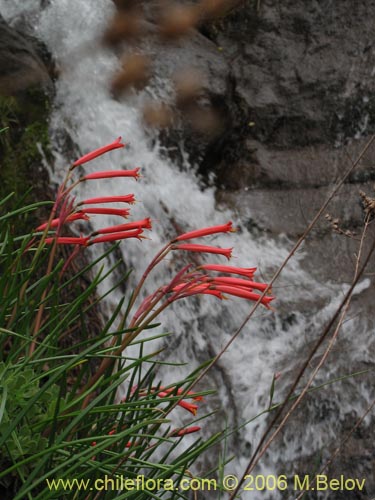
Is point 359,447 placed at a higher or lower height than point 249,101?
lower

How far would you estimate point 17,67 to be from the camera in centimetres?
391

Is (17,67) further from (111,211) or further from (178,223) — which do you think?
(111,211)

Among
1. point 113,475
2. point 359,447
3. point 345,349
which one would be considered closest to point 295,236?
point 345,349

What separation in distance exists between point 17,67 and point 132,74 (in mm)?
938

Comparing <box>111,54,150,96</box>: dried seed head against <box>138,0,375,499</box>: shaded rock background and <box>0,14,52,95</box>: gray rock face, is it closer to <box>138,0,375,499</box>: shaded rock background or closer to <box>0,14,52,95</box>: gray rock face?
<box>138,0,375,499</box>: shaded rock background

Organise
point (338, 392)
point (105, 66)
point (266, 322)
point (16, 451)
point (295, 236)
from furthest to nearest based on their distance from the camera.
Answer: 1. point (105, 66)
2. point (295, 236)
3. point (266, 322)
4. point (338, 392)
5. point (16, 451)

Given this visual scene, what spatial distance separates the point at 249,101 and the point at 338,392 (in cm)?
219

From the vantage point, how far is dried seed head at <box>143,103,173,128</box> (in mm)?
4539

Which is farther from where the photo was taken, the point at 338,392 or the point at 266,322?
the point at 266,322

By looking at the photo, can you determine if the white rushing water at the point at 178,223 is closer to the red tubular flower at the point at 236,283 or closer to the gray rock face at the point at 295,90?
the gray rock face at the point at 295,90

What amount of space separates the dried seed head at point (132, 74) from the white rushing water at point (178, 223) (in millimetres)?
66

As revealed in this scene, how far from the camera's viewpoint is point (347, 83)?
4691 millimetres

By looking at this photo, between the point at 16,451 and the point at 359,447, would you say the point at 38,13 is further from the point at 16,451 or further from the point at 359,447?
the point at 16,451

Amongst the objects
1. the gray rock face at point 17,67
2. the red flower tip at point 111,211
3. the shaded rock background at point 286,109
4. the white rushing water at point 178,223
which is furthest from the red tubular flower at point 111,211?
the shaded rock background at point 286,109
